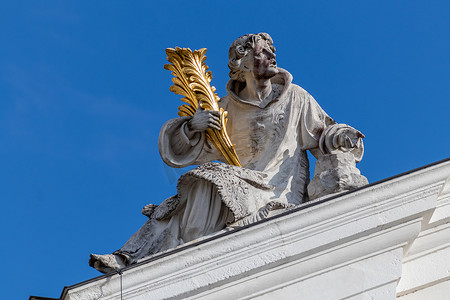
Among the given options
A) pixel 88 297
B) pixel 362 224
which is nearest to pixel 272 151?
pixel 362 224

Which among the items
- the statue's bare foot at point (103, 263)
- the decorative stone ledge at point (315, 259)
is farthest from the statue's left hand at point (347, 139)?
the statue's bare foot at point (103, 263)

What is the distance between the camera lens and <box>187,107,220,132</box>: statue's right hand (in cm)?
1329

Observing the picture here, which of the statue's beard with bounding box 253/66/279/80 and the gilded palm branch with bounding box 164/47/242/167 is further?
the statue's beard with bounding box 253/66/279/80

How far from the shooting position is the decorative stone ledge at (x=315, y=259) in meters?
11.4

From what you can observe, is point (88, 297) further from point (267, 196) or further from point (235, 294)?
point (267, 196)

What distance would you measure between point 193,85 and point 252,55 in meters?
0.67

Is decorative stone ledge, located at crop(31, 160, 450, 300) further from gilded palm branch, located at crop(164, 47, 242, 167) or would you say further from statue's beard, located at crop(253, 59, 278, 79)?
statue's beard, located at crop(253, 59, 278, 79)

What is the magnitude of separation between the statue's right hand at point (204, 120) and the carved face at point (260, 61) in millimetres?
622

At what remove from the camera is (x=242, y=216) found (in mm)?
12305

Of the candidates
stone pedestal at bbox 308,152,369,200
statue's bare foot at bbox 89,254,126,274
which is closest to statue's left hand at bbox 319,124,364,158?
stone pedestal at bbox 308,152,369,200

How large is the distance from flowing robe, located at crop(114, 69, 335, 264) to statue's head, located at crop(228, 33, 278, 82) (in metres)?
0.20

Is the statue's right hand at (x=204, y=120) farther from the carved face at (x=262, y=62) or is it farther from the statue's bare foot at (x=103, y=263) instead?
the statue's bare foot at (x=103, y=263)

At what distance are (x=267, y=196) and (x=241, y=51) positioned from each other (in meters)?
1.71

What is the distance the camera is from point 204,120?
13320mm
